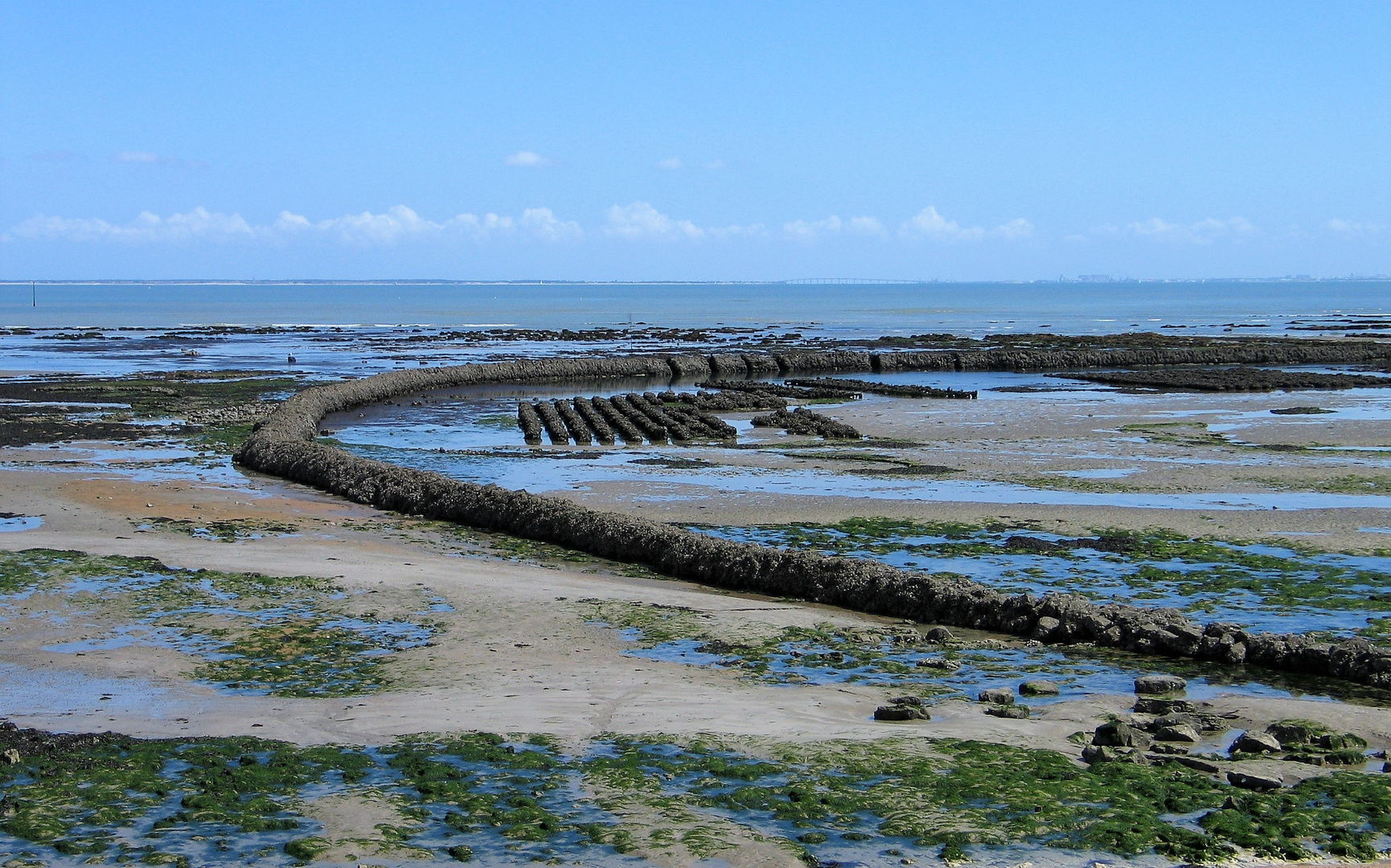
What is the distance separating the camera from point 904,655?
11.1 m

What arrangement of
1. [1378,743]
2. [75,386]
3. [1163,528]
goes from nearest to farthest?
[1378,743], [1163,528], [75,386]

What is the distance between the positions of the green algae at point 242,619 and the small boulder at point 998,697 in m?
4.65

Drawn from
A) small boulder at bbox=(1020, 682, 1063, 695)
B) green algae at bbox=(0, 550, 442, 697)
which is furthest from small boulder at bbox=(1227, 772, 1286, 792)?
green algae at bbox=(0, 550, 442, 697)

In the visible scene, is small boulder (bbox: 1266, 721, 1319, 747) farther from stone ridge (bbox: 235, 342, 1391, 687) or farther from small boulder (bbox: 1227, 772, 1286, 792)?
stone ridge (bbox: 235, 342, 1391, 687)

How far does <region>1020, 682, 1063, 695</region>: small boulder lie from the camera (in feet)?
32.2

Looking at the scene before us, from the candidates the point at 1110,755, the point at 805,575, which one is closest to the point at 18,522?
the point at 805,575

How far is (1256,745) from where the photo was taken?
26.9 feet

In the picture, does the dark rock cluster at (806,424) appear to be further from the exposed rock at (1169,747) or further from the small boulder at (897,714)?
the exposed rock at (1169,747)

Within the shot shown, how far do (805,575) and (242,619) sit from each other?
19.1 ft

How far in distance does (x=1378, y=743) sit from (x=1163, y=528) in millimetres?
8846

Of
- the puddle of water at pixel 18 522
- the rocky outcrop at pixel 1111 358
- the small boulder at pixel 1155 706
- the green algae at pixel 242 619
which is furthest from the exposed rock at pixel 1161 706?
the rocky outcrop at pixel 1111 358

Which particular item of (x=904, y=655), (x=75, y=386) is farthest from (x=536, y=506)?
(x=75, y=386)

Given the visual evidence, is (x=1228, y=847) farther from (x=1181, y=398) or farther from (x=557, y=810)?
(x=1181, y=398)

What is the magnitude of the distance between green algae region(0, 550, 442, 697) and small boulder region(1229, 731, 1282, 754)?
625 cm
